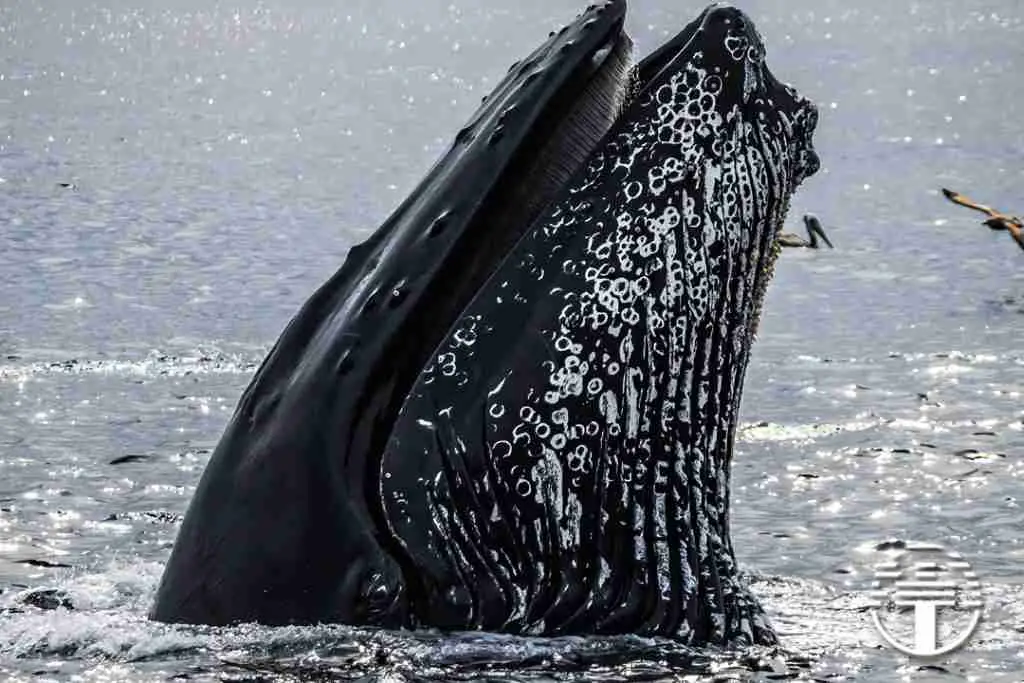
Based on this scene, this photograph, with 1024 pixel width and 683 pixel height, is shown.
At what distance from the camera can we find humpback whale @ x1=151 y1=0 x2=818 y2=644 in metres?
5.52

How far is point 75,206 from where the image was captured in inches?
1141

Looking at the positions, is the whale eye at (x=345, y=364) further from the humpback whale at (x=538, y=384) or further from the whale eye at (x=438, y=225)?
the whale eye at (x=438, y=225)

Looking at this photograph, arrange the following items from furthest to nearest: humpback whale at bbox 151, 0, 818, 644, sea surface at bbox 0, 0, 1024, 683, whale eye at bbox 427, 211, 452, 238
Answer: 1. sea surface at bbox 0, 0, 1024, 683
2. whale eye at bbox 427, 211, 452, 238
3. humpback whale at bbox 151, 0, 818, 644

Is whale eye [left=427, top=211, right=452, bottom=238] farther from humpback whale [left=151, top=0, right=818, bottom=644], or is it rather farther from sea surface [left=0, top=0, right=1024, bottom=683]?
sea surface [left=0, top=0, right=1024, bottom=683]

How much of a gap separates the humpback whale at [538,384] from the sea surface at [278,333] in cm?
15

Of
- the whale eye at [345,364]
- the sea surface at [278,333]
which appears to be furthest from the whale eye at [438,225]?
the sea surface at [278,333]

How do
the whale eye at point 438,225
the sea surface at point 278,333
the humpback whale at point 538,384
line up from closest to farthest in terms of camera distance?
the humpback whale at point 538,384 → the whale eye at point 438,225 → the sea surface at point 278,333

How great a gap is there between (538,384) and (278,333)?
36.1ft

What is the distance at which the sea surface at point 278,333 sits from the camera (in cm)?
598

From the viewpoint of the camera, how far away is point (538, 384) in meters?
5.62

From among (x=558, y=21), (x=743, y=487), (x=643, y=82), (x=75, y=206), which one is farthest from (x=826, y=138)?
(x=558, y=21)

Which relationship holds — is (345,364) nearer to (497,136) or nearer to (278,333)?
(497,136)

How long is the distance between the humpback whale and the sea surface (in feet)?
0.51

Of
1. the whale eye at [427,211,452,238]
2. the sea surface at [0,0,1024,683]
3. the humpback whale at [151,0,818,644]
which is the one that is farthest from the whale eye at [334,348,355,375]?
the sea surface at [0,0,1024,683]
